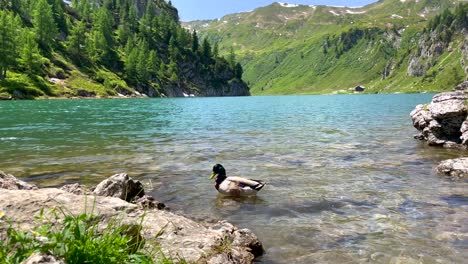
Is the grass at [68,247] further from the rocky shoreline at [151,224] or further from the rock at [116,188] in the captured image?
the rock at [116,188]

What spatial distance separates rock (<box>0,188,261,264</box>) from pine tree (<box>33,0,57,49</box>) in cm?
17519

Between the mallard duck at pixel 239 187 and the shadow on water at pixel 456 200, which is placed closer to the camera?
the shadow on water at pixel 456 200

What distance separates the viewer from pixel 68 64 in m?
158

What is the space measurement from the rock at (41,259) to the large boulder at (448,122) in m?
28.5

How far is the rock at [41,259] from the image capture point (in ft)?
13.5

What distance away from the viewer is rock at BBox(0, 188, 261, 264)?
625 centimetres

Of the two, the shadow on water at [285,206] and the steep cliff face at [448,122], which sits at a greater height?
the steep cliff face at [448,122]

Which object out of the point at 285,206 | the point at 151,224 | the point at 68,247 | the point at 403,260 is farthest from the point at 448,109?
the point at 68,247

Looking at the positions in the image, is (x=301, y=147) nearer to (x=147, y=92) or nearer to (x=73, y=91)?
(x=73, y=91)

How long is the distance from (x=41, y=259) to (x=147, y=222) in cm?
355

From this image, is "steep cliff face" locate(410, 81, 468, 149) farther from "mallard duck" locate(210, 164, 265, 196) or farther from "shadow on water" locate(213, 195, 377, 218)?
"mallard duck" locate(210, 164, 265, 196)

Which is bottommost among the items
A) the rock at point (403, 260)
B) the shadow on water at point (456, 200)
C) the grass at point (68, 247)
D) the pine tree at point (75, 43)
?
the shadow on water at point (456, 200)

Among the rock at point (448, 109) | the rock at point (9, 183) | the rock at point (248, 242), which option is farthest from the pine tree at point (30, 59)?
the rock at point (248, 242)

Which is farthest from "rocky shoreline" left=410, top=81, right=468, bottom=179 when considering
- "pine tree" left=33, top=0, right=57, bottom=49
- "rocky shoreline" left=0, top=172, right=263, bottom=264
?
"pine tree" left=33, top=0, right=57, bottom=49
